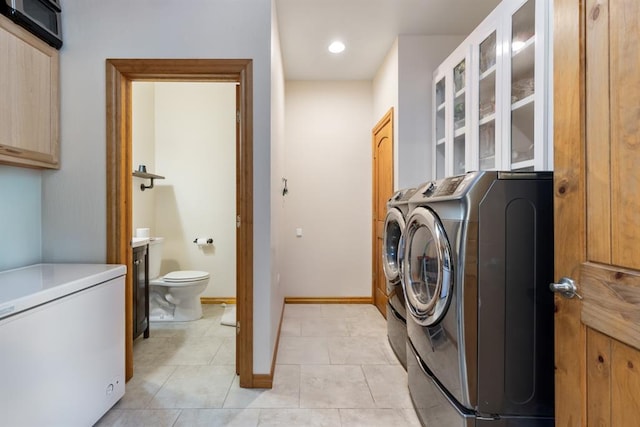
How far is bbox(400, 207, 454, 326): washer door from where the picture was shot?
1.38 m

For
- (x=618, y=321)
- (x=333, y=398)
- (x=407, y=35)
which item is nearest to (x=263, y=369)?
(x=333, y=398)

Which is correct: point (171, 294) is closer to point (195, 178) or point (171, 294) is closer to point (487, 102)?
point (195, 178)

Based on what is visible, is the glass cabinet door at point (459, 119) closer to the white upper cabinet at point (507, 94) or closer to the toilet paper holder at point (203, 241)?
the white upper cabinet at point (507, 94)

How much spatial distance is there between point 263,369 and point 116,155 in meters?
1.64

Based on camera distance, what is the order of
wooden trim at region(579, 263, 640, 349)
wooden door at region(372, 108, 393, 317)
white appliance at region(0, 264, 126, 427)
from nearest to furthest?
wooden trim at region(579, 263, 640, 349), white appliance at region(0, 264, 126, 427), wooden door at region(372, 108, 393, 317)

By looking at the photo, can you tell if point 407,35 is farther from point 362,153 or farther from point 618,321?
point 618,321

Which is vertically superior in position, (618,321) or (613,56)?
(613,56)

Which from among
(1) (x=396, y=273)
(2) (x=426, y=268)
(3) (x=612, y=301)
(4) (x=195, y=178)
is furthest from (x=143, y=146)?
(3) (x=612, y=301)

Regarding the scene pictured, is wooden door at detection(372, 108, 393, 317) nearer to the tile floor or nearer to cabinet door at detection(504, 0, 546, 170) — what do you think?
the tile floor

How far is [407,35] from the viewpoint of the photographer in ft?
9.55

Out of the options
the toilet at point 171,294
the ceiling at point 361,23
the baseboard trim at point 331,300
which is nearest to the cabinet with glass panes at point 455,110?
the ceiling at point 361,23

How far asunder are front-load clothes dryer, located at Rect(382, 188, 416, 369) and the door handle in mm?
1176

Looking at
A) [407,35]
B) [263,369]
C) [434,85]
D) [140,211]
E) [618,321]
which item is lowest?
[263,369]

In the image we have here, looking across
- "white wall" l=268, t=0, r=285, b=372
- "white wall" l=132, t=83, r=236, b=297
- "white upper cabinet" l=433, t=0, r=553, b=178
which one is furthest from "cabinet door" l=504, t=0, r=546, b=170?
"white wall" l=132, t=83, r=236, b=297
